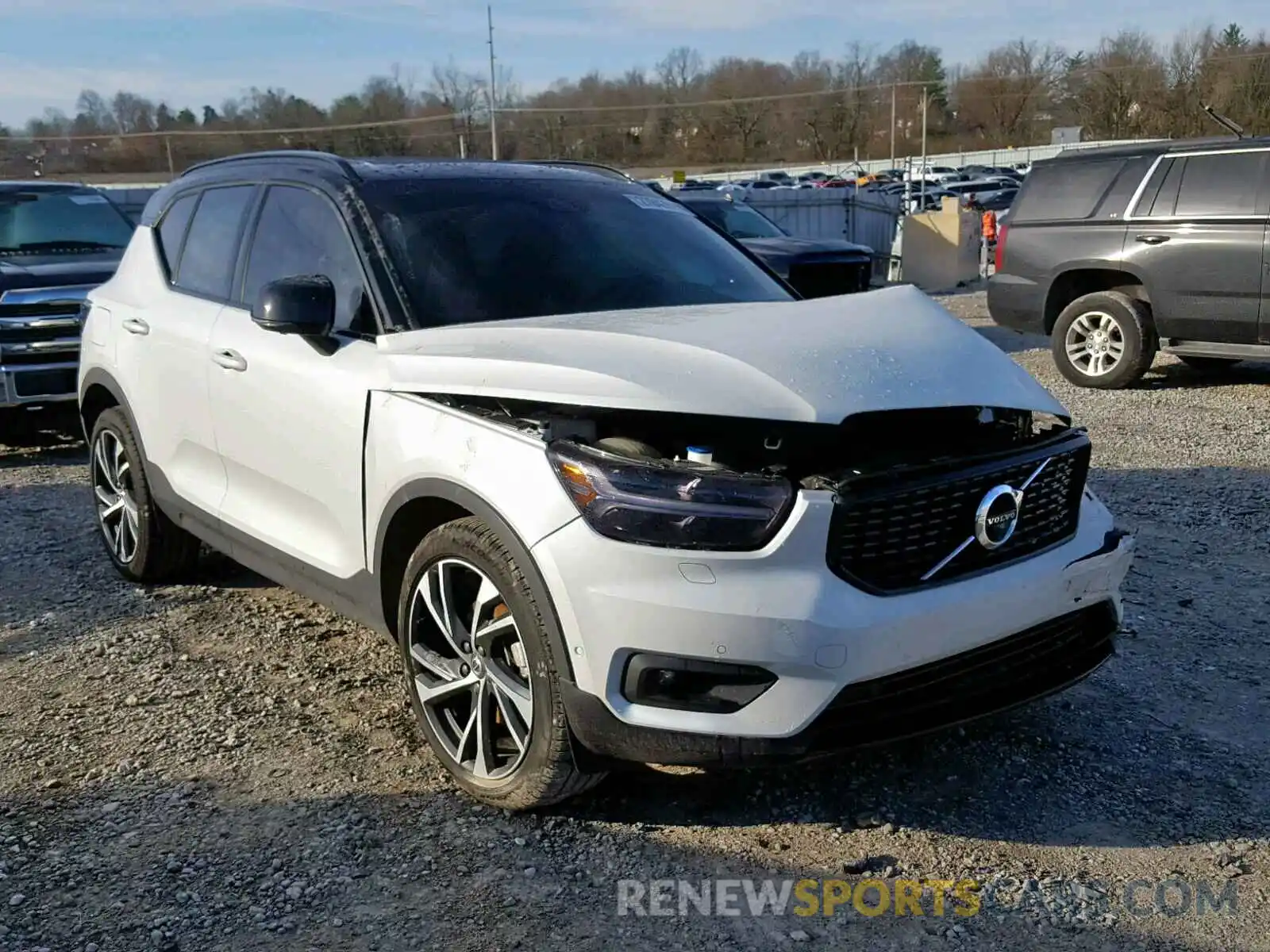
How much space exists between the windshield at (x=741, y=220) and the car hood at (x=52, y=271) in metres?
7.51

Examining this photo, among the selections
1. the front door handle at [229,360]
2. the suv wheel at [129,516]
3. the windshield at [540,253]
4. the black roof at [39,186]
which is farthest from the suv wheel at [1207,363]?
the black roof at [39,186]

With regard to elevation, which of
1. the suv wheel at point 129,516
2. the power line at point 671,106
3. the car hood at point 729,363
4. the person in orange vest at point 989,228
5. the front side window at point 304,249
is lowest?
the suv wheel at point 129,516

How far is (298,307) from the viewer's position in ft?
11.3

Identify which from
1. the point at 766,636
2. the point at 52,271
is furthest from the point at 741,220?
the point at 766,636

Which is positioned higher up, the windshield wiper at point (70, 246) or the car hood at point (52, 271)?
the windshield wiper at point (70, 246)

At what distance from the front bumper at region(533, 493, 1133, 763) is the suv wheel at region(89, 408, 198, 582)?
2.71m

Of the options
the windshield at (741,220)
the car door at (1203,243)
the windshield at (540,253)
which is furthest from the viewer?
the windshield at (741,220)

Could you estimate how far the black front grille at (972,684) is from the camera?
2.71 meters

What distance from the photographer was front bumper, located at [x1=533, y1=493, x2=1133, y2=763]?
2.61m

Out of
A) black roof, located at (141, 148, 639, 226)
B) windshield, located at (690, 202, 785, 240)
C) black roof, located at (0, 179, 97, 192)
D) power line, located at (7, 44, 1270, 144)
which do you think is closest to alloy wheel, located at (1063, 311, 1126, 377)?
windshield, located at (690, 202, 785, 240)

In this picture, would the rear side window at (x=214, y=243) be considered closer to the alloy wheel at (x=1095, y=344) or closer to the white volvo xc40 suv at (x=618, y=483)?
the white volvo xc40 suv at (x=618, y=483)

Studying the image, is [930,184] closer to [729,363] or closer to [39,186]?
[39,186]

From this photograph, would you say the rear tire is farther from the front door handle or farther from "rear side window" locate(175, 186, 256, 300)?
the front door handle

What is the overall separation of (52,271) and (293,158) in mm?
4827
